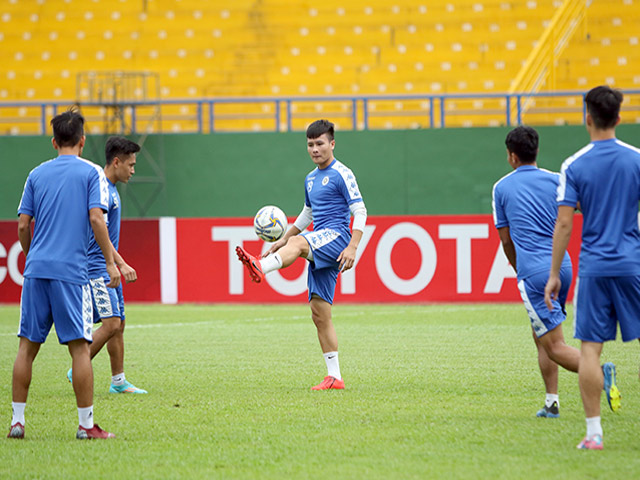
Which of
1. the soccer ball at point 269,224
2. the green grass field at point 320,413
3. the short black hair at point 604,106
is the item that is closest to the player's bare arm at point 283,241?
the soccer ball at point 269,224

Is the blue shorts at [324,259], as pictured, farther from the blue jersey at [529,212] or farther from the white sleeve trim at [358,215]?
the blue jersey at [529,212]

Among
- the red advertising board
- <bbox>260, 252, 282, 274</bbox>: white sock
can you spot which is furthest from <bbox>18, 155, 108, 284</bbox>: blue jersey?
the red advertising board

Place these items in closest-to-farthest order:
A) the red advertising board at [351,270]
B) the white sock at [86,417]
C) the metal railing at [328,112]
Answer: the white sock at [86,417], the red advertising board at [351,270], the metal railing at [328,112]

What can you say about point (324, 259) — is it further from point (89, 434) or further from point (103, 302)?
point (89, 434)

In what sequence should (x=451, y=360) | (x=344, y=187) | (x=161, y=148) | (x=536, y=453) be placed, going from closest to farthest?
(x=536, y=453)
(x=344, y=187)
(x=451, y=360)
(x=161, y=148)

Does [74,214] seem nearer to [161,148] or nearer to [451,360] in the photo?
[451,360]

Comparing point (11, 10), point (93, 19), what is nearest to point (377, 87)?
point (93, 19)

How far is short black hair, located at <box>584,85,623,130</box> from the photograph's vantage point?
16.1 feet

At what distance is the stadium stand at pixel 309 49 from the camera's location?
21734mm

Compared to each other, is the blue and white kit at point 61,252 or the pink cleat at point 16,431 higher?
the blue and white kit at point 61,252

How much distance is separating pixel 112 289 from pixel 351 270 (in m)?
8.26

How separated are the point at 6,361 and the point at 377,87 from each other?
14488 mm

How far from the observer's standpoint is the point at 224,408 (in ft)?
21.4

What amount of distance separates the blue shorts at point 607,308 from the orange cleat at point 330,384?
109 inches
